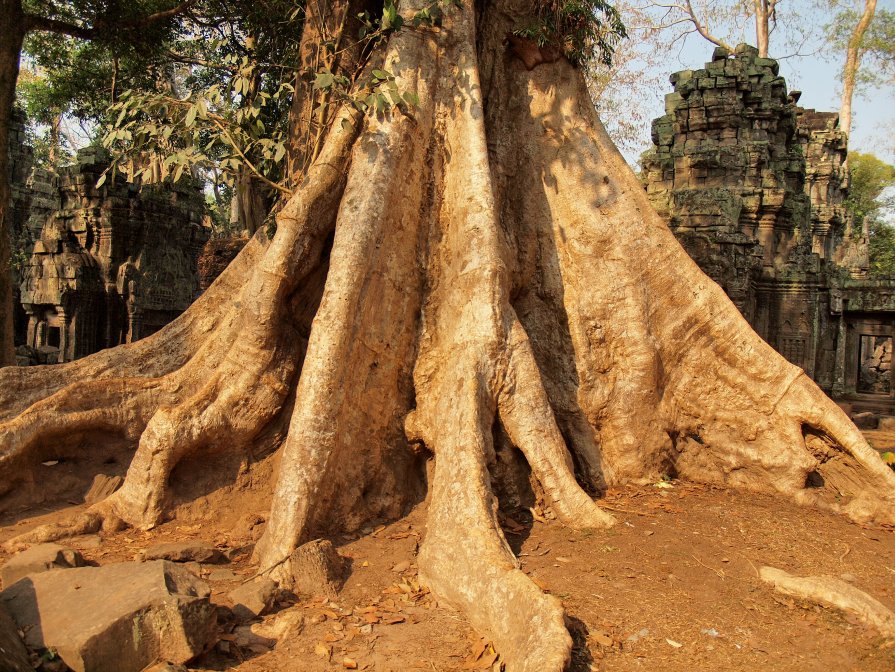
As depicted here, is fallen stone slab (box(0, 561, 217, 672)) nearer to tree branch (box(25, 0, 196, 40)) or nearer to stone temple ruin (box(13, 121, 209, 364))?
tree branch (box(25, 0, 196, 40))

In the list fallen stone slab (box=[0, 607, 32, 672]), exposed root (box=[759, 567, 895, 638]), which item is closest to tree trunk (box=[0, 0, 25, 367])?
fallen stone slab (box=[0, 607, 32, 672])

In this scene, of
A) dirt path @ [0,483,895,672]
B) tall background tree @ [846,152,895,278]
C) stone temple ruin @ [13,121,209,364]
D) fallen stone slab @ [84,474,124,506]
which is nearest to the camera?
dirt path @ [0,483,895,672]

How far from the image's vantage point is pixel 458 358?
374cm

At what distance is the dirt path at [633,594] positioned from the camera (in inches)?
99.3

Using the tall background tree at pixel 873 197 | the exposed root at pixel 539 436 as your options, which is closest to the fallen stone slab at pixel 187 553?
the exposed root at pixel 539 436

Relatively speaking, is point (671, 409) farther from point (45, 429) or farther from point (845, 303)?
point (845, 303)

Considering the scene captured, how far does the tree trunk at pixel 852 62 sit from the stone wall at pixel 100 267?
21.4 m

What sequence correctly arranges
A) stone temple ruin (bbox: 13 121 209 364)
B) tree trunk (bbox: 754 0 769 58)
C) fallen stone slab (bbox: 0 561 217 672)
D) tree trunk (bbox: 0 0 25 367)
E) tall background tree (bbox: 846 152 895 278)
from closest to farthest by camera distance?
fallen stone slab (bbox: 0 561 217 672)
tree trunk (bbox: 0 0 25 367)
stone temple ruin (bbox: 13 121 209 364)
tree trunk (bbox: 754 0 769 58)
tall background tree (bbox: 846 152 895 278)

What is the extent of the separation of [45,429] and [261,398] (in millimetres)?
1243

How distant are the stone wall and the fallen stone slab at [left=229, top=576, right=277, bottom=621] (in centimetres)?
1281

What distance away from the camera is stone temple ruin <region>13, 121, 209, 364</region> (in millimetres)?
14703

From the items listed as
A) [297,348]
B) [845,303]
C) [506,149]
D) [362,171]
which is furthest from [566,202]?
[845,303]

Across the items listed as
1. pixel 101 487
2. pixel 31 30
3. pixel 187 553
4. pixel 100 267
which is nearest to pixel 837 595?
pixel 187 553

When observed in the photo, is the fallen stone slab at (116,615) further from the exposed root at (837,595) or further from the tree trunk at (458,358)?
the exposed root at (837,595)
